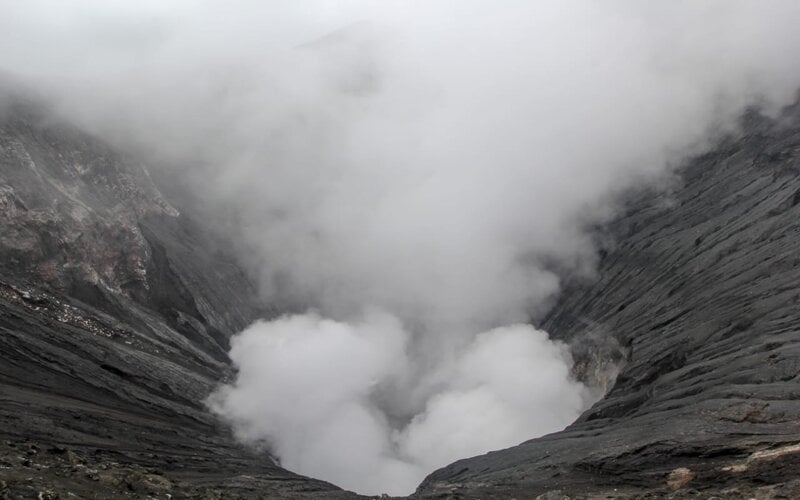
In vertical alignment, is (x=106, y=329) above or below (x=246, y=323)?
below

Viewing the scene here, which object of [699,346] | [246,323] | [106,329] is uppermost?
[246,323]

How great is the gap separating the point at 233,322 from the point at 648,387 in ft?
157

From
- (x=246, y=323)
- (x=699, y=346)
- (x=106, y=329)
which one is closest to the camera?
(x=699, y=346)

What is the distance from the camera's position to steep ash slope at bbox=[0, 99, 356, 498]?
120ft

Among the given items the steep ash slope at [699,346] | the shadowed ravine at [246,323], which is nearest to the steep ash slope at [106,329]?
the shadowed ravine at [246,323]

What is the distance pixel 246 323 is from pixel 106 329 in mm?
27194

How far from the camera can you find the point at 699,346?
49625 millimetres

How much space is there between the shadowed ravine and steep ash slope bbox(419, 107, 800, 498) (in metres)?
0.16

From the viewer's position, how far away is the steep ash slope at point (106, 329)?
36.5 meters

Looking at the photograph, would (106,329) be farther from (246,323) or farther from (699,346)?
(699,346)

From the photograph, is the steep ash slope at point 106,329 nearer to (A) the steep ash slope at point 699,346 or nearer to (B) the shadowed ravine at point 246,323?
(B) the shadowed ravine at point 246,323

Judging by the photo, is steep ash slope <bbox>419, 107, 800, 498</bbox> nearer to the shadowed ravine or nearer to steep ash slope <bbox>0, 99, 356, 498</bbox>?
the shadowed ravine

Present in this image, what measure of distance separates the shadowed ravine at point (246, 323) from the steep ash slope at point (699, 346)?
0.16 m

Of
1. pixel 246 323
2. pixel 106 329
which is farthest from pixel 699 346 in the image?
pixel 246 323
